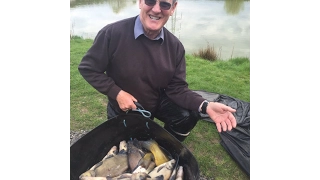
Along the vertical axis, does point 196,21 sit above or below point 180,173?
above

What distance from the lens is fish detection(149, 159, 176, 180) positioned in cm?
187

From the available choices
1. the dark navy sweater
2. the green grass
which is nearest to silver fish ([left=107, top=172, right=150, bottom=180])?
the dark navy sweater

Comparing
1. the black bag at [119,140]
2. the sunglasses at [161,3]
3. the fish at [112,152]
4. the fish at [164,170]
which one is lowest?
the fish at [164,170]

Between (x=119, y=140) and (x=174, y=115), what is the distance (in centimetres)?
62

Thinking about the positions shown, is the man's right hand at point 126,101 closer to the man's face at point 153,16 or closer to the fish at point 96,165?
the fish at point 96,165

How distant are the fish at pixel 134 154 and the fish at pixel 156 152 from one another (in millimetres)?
73

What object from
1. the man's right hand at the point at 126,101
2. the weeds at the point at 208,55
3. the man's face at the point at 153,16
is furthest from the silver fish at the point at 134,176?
the weeds at the point at 208,55

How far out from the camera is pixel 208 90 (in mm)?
4344

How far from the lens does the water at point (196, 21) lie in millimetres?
7926

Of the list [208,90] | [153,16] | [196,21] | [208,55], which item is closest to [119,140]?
[153,16]

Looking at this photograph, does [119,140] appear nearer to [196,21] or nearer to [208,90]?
[208,90]

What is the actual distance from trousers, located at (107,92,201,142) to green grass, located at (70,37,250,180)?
502 millimetres
